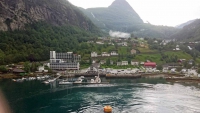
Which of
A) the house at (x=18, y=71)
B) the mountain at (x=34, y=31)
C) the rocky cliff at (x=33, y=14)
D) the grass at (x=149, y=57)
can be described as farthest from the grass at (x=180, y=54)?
the rocky cliff at (x=33, y=14)

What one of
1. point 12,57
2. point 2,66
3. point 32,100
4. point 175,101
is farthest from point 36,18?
point 175,101

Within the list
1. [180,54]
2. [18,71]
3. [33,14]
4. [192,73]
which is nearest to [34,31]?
[33,14]

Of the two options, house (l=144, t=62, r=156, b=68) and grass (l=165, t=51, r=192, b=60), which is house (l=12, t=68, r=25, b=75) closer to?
house (l=144, t=62, r=156, b=68)

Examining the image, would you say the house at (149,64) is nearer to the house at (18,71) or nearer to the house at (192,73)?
the house at (192,73)

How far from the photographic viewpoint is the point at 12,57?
8538cm

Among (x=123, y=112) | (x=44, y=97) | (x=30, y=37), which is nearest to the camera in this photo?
(x=123, y=112)

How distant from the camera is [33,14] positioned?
13438 cm

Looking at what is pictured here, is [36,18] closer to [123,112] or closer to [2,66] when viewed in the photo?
[2,66]

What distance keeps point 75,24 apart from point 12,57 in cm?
8655

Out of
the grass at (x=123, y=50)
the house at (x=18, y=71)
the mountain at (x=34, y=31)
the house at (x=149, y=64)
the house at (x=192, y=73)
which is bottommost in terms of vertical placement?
the house at (x=192, y=73)

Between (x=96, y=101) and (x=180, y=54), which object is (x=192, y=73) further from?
(x=96, y=101)

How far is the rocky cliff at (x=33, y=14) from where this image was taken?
11738cm

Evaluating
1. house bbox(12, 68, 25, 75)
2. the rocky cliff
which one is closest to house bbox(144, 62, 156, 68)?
house bbox(12, 68, 25, 75)

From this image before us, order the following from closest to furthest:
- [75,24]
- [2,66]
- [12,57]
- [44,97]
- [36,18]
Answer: [44,97], [2,66], [12,57], [36,18], [75,24]
